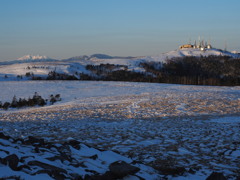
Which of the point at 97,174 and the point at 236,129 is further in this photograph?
the point at 236,129

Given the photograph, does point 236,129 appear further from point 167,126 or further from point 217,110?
point 217,110

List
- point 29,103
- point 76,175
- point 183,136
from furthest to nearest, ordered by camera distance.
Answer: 1. point 29,103
2. point 183,136
3. point 76,175

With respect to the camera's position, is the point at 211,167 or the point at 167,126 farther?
the point at 167,126

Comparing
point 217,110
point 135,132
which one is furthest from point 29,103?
point 135,132

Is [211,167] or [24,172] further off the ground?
[24,172]

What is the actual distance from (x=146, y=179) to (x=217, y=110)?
17.8m

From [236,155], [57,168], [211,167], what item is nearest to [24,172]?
[57,168]

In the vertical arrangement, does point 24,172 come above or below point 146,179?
above

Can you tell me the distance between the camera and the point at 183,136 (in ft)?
42.3

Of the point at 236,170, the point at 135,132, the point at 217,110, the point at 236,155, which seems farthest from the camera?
the point at 217,110

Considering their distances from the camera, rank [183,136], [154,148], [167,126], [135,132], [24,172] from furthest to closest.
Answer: [167,126]
[135,132]
[183,136]
[154,148]
[24,172]

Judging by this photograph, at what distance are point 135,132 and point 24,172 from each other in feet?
27.4

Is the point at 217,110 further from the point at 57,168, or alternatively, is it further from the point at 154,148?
the point at 57,168

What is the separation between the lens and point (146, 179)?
279 inches
